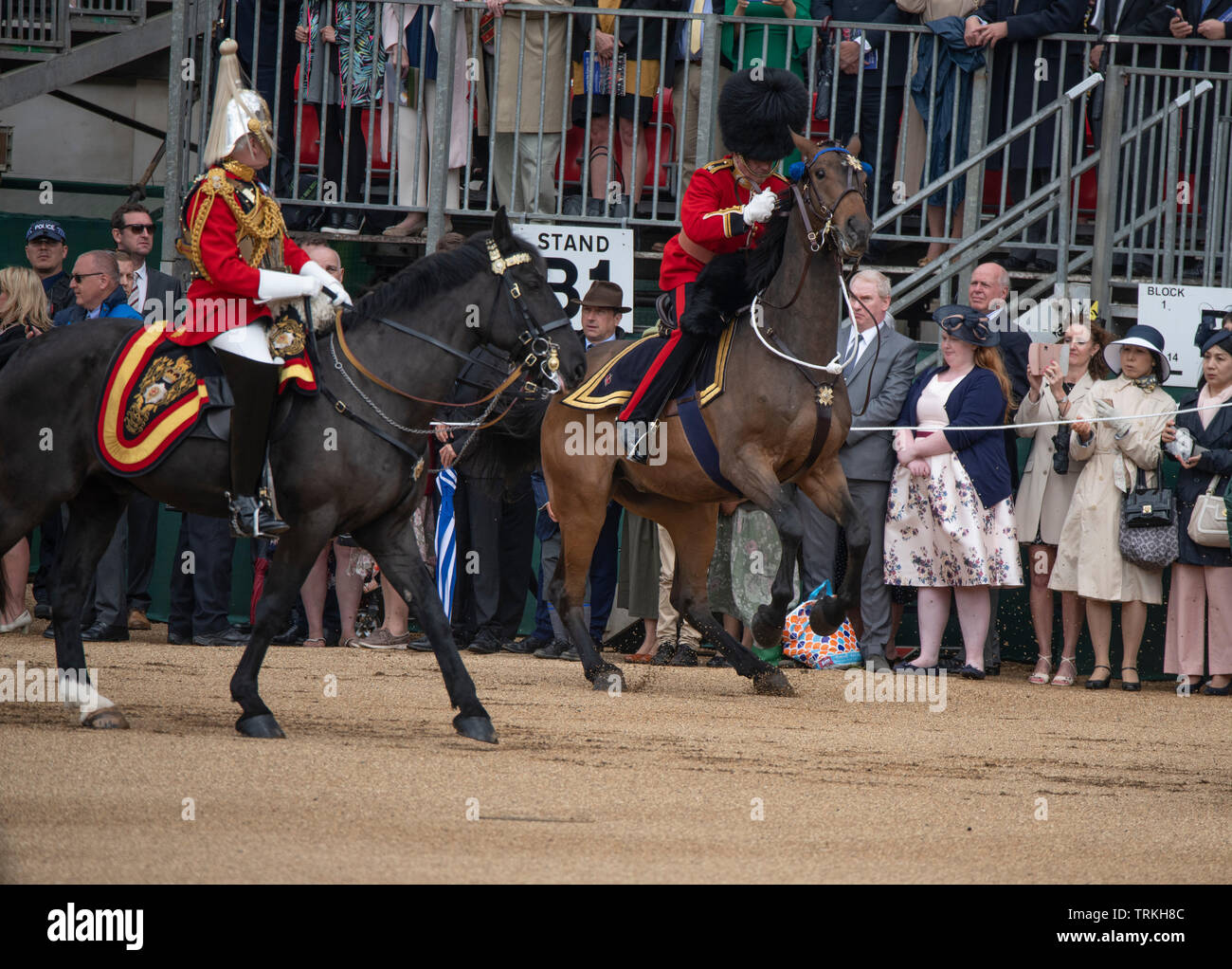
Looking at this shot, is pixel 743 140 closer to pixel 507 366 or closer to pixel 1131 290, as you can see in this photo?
pixel 507 366

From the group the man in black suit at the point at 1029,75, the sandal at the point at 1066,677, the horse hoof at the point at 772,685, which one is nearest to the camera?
the horse hoof at the point at 772,685

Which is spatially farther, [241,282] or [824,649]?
[824,649]

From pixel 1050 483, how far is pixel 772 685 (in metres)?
2.63

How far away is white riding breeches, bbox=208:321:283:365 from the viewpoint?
22.4 feet

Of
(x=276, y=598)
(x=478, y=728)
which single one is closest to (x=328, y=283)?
(x=276, y=598)

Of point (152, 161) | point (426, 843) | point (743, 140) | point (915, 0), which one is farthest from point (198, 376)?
point (152, 161)

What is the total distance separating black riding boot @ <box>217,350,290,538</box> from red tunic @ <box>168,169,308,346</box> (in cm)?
17

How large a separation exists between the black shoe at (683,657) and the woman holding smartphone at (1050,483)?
2.18 m

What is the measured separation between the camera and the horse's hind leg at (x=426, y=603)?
6844mm

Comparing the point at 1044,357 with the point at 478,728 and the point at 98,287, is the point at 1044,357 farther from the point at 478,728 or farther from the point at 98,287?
the point at 98,287

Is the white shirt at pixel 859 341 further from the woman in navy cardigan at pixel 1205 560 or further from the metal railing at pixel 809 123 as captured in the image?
the woman in navy cardigan at pixel 1205 560

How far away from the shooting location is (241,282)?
6.81m

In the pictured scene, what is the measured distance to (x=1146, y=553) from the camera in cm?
981

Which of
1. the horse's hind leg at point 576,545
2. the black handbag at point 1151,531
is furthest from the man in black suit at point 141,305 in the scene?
the black handbag at point 1151,531
